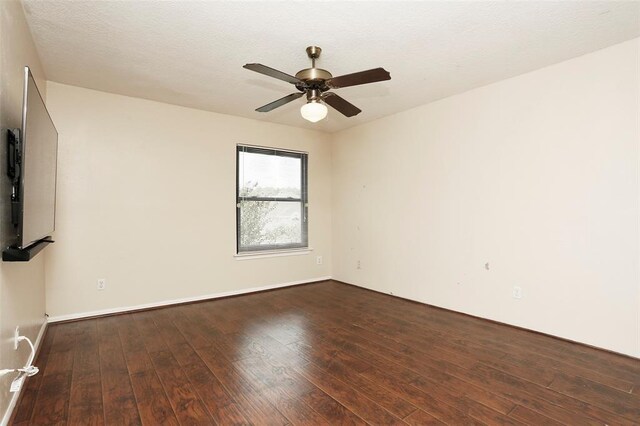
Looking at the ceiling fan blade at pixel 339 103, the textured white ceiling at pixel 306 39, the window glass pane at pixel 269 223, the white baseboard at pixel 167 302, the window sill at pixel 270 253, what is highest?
the textured white ceiling at pixel 306 39

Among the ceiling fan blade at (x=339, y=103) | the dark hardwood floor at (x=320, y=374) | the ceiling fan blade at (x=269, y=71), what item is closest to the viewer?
the dark hardwood floor at (x=320, y=374)

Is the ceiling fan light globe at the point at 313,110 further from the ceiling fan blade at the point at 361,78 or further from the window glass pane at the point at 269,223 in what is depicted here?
the window glass pane at the point at 269,223

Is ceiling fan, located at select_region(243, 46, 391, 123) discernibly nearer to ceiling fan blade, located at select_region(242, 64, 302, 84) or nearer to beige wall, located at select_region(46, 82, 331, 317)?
ceiling fan blade, located at select_region(242, 64, 302, 84)

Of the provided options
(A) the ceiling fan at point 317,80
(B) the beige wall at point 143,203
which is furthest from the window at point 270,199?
(A) the ceiling fan at point 317,80

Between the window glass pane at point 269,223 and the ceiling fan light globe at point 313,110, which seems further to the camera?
the window glass pane at point 269,223

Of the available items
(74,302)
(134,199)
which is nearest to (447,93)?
(134,199)

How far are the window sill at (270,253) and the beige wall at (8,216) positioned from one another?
226cm

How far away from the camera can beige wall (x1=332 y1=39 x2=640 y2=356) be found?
2504 mm

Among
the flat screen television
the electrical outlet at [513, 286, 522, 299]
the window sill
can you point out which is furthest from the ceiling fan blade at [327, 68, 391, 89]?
the window sill

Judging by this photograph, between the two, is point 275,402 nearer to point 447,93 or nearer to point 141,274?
point 141,274

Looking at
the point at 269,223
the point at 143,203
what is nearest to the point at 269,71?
the point at 143,203

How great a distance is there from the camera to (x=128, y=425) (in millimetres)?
Answer: 1674

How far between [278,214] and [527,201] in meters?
3.12

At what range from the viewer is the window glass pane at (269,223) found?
4457 millimetres
